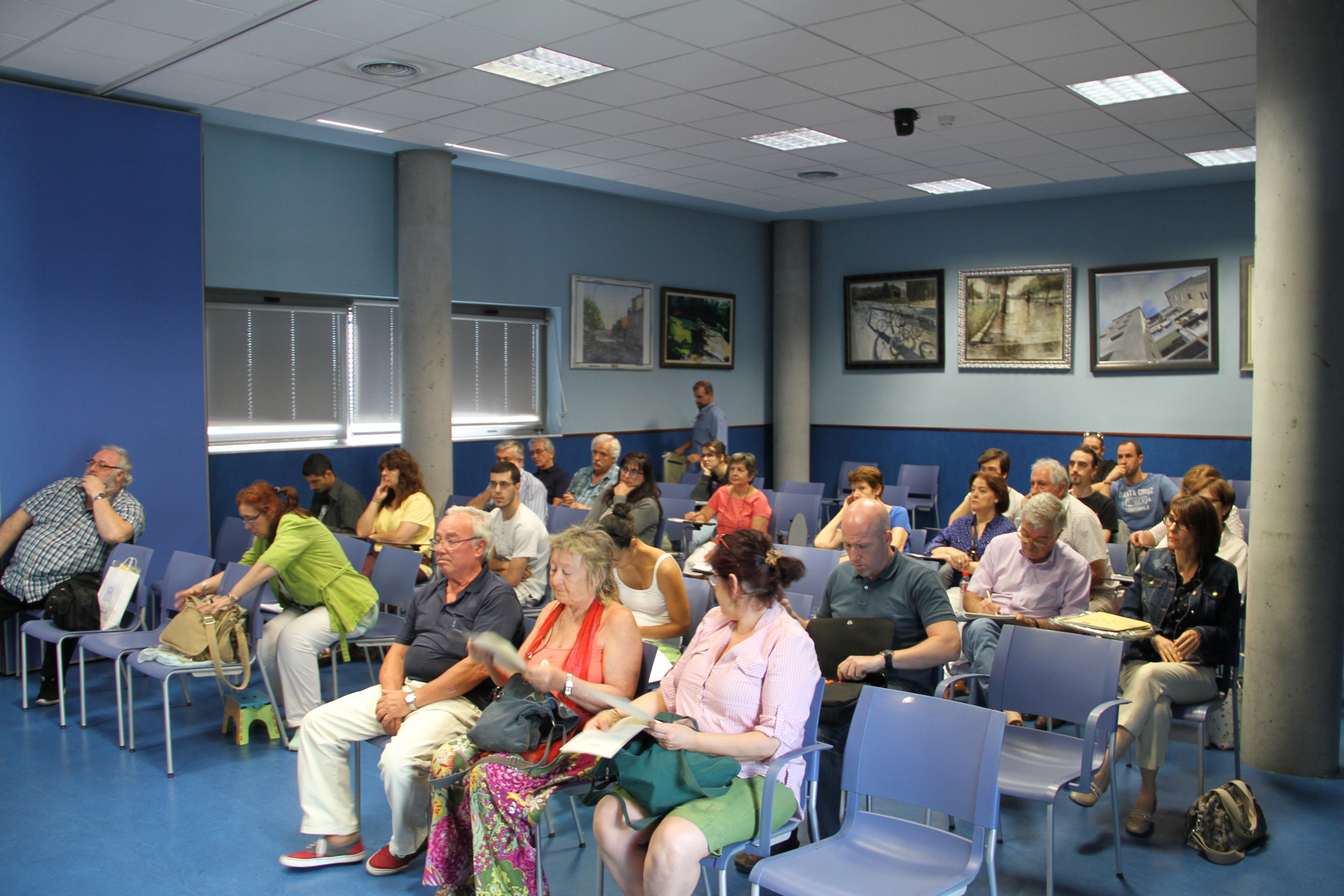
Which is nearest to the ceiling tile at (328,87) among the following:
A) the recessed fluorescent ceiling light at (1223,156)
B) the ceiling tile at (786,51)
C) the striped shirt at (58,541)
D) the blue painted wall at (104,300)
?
the blue painted wall at (104,300)

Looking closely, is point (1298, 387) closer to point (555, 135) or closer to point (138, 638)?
point (555, 135)

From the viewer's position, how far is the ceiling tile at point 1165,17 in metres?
4.78

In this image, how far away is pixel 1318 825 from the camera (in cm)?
386

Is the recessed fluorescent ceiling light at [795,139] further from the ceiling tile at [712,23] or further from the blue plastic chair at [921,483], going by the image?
the blue plastic chair at [921,483]

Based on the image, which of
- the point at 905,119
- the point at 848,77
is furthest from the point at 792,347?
the point at 848,77

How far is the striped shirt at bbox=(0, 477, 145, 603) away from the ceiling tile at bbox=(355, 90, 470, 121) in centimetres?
297

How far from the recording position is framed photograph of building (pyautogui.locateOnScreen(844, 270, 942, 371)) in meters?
11.3

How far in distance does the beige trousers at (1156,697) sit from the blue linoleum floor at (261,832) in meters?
0.33

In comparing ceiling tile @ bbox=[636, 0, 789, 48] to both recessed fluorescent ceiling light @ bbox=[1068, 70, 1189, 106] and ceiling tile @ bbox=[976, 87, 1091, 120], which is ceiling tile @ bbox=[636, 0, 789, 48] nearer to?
ceiling tile @ bbox=[976, 87, 1091, 120]

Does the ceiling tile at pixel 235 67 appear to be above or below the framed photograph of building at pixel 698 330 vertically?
above

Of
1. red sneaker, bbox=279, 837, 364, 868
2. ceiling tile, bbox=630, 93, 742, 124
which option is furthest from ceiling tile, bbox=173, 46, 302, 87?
red sneaker, bbox=279, 837, 364, 868

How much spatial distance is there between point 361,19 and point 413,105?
160 centimetres

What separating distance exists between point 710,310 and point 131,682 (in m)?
7.98

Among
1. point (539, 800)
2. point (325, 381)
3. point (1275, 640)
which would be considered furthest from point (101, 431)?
point (1275, 640)
